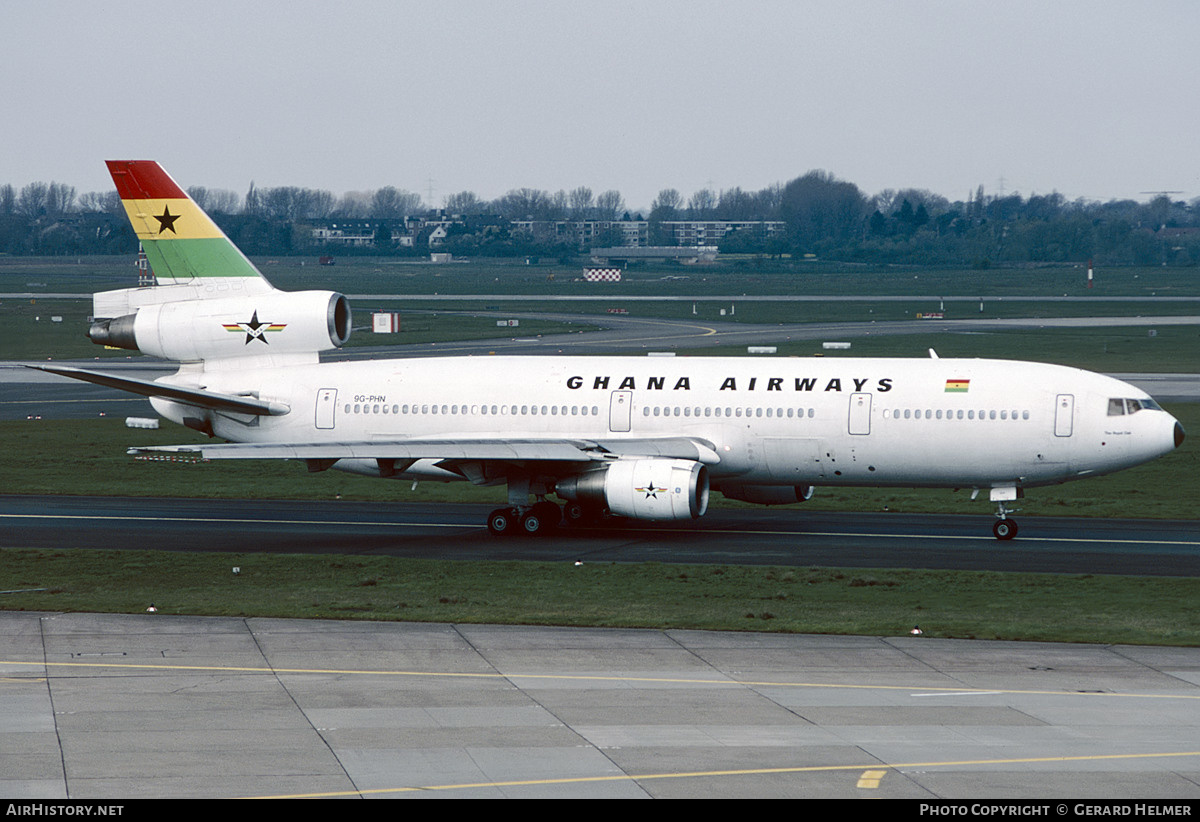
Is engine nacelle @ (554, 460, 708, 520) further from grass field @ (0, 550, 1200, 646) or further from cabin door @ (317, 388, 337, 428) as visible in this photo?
cabin door @ (317, 388, 337, 428)

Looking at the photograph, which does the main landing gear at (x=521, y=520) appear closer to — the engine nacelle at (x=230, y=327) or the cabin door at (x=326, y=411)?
the cabin door at (x=326, y=411)

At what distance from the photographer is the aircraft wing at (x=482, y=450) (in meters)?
38.0

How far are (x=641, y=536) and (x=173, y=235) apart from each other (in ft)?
54.4

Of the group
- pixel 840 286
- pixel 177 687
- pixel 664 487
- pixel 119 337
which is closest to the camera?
pixel 177 687

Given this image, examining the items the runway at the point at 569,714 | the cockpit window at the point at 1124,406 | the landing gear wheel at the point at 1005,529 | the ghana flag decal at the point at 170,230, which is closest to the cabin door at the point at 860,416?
the landing gear wheel at the point at 1005,529

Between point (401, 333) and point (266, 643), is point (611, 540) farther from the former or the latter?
point (401, 333)

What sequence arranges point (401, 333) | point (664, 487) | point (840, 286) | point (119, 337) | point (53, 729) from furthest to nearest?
point (840, 286) < point (401, 333) < point (119, 337) < point (664, 487) < point (53, 729)

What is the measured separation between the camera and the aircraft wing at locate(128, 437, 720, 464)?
38.0 meters

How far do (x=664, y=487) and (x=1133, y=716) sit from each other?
1726 centimetres

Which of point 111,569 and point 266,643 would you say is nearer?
point 266,643

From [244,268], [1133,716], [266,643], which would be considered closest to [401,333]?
[244,268]

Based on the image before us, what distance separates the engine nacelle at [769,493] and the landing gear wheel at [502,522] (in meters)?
6.13

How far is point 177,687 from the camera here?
2384 cm

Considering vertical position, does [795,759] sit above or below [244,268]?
below
